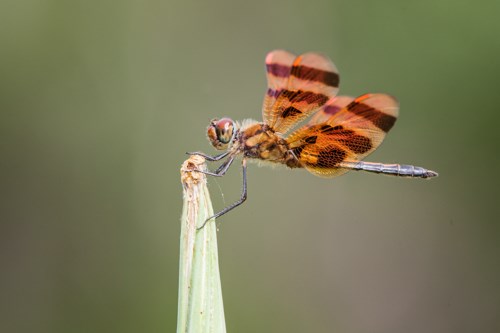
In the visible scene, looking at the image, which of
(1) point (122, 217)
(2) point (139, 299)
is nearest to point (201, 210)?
(2) point (139, 299)

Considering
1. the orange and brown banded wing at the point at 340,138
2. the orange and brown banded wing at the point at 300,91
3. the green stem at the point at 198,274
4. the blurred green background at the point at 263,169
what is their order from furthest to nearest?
1. the blurred green background at the point at 263,169
2. the orange and brown banded wing at the point at 340,138
3. the orange and brown banded wing at the point at 300,91
4. the green stem at the point at 198,274

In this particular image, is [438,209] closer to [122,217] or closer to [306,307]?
[306,307]

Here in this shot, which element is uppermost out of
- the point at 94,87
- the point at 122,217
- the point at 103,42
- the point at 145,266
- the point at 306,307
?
the point at 103,42

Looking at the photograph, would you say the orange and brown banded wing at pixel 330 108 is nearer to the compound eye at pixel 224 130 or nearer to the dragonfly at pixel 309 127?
the dragonfly at pixel 309 127

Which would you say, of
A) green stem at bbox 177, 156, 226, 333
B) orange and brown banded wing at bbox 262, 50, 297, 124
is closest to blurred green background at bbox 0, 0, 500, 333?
orange and brown banded wing at bbox 262, 50, 297, 124

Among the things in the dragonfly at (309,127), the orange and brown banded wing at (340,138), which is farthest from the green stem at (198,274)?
the orange and brown banded wing at (340,138)
